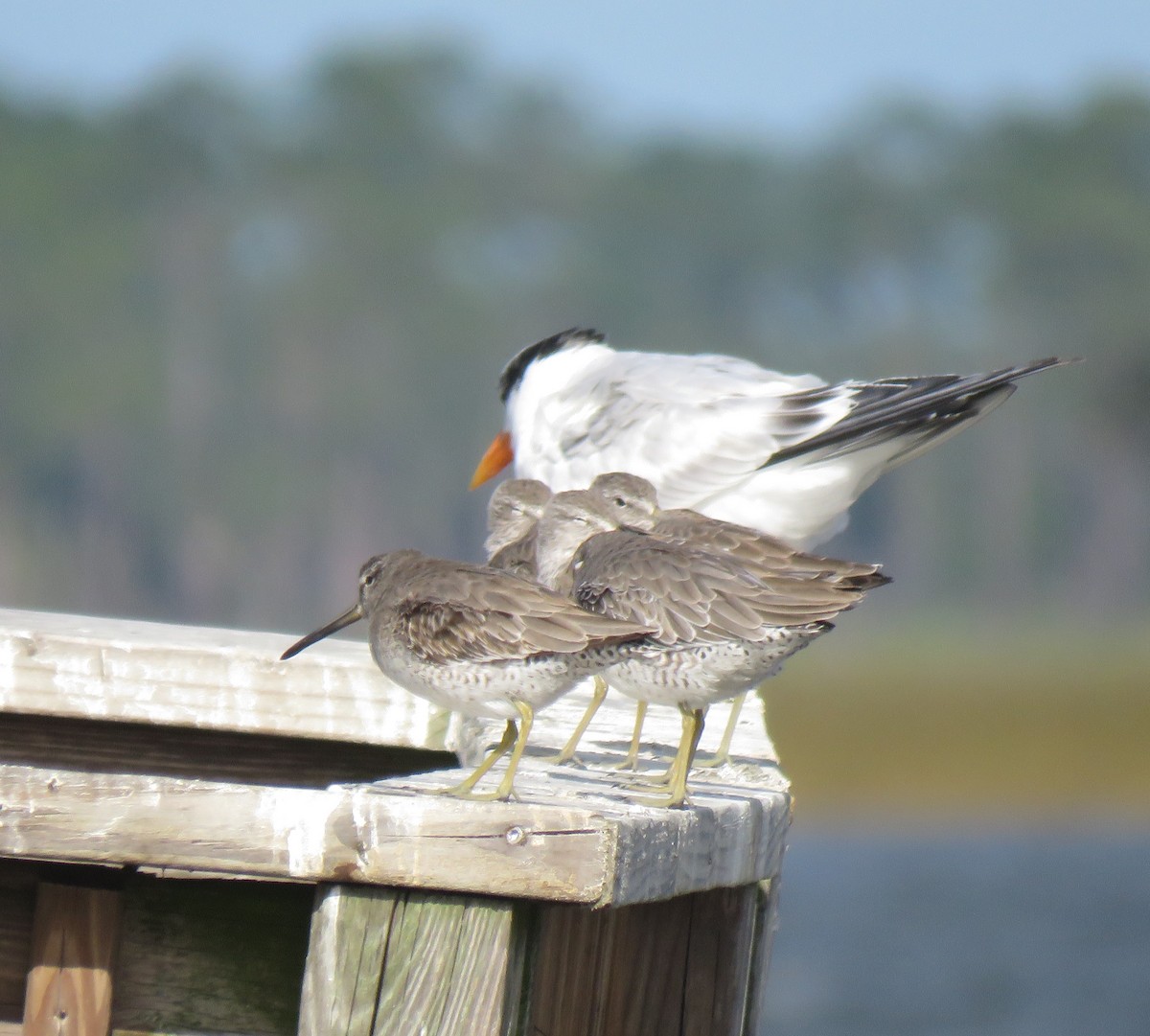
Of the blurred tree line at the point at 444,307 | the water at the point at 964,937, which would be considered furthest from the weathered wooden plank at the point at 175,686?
the blurred tree line at the point at 444,307

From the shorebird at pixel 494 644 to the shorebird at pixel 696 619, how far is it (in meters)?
0.18

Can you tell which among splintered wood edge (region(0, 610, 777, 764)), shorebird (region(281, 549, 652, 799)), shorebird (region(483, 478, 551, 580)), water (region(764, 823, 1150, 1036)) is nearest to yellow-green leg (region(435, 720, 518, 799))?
shorebird (region(281, 549, 652, 799))

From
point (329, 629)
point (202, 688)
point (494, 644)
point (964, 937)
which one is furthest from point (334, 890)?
point (964, 937)

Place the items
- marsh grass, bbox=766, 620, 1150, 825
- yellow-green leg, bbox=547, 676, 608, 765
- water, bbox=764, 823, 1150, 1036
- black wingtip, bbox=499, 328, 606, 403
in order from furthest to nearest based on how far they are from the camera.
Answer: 1. marsh grass, bbox=766, 620, 1150, 825
2. water, bbox=764, 823, 1150, 1036
3. black wingtip, bbox=499, 328, 606, 403
4. yellow-green leg, bbox=547, 676, 608, 765

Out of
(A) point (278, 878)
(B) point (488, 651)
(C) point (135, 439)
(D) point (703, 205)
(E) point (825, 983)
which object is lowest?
(E) point (825, 983)

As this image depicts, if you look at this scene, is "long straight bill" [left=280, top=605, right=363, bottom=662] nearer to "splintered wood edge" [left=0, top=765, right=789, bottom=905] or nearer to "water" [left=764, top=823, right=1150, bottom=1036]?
"splintered wood edge" [left=0, top=765, right=789, bottom=905]

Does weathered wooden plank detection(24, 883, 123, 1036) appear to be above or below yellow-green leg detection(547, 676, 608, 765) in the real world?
below

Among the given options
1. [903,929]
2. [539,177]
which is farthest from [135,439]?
[903,929]

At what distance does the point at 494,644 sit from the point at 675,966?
617 millimetres

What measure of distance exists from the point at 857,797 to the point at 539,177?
2753 inches

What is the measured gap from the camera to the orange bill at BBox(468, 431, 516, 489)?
9.55 meters

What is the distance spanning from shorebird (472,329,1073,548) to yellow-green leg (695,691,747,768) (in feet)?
7.39

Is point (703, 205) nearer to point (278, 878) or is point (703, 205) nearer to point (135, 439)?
point (135, 439)

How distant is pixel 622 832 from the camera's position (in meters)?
2.39
